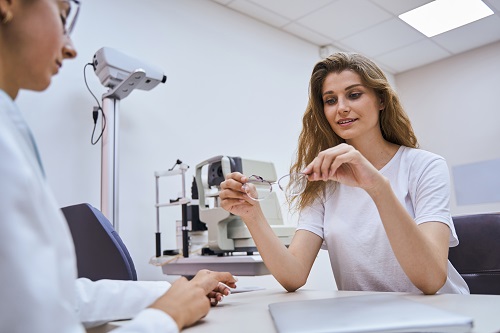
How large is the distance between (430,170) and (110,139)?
151 centimetres

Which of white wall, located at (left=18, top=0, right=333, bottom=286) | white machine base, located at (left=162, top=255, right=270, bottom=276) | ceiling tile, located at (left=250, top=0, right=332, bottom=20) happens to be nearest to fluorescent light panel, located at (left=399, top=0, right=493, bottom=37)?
ceiling tile, located at (left=250, top=0, right=332, bottom=20)

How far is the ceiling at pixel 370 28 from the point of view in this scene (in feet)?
10.6

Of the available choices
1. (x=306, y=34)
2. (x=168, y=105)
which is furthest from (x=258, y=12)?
(x=168, y=105)

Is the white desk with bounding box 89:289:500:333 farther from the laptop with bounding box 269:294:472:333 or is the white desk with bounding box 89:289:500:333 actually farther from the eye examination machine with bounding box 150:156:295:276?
the eye examination machine with bounding box 150:156:295:276

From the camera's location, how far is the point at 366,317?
2.01 ft

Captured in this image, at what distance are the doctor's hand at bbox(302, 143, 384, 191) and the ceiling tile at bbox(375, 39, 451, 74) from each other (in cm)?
347

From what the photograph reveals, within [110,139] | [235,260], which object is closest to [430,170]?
[235,260]

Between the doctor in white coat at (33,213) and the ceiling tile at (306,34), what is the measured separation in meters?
3.12

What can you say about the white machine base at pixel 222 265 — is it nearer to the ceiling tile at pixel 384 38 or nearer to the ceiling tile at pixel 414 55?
the ceiling tile at pixel 384 38

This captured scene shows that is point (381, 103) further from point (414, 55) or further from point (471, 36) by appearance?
point (414, 55)

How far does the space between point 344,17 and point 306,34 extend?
0.41 m

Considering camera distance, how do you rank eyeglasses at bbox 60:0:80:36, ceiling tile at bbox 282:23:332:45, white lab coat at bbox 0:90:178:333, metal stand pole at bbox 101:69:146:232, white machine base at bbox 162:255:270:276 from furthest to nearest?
1. ceiling tile at bbox 282:23:332:45
2. metal stand pole at bbox 101:69:146:232
3. white machine base at bbox 162:255:270:276
4. eyeglasses at bbox 60:0:80:36
5. white lab coat at bbox 0:90:178:333

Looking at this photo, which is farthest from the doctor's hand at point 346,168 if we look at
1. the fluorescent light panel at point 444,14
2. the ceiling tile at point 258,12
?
the fluorescent light panel at point 444,14

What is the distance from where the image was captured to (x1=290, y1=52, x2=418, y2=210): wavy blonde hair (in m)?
1.41
